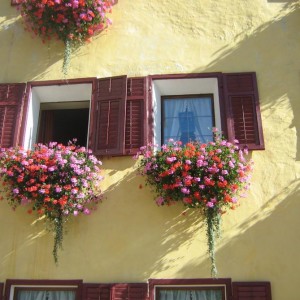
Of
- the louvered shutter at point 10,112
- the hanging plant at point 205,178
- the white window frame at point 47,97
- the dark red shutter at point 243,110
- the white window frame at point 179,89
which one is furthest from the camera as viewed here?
the white window frame at point 47,97

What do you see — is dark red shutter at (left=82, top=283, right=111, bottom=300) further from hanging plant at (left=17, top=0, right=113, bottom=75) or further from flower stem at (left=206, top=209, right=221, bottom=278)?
hanging plant at (left=17, top=0, right=113, bottom=75)

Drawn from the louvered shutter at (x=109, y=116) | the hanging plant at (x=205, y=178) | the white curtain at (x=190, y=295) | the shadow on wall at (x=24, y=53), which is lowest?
the white curtain at (x=190, y=295)

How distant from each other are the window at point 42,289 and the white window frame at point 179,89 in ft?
7.81

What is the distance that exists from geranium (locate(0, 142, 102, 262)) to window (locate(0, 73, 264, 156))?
55 cm

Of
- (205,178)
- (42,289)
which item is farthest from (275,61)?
(42,289)

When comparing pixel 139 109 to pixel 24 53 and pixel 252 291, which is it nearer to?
pixel 24 53

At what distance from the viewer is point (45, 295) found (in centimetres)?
675

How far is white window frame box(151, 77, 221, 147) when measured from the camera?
7770mm

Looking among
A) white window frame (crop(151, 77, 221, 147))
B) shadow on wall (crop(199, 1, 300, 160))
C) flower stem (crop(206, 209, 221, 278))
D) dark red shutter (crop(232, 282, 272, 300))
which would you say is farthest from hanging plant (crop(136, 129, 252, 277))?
shadow on wall (crop(199, 1, 300, 160))

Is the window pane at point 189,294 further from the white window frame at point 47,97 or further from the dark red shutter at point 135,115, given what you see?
the white window frame at point 47,97

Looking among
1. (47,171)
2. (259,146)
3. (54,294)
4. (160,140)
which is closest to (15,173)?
(47,171)

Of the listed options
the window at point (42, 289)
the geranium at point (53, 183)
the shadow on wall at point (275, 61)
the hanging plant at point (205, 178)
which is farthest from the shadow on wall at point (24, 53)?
the window at point (42, 289)

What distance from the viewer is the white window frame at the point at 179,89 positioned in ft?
25.5

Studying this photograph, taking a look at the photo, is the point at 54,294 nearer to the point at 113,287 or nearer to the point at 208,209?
the point at 113,287
